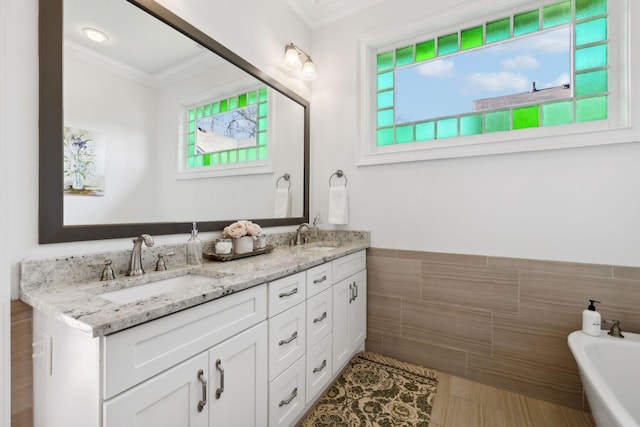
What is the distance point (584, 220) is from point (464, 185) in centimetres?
67

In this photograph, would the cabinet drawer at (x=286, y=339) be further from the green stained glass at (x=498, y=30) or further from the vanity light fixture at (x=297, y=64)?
the green stained glass at (x=498, y=30)

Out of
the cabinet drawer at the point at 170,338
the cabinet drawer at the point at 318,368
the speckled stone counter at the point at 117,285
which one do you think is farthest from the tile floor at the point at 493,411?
the cabinet drawer at the point at 170,338

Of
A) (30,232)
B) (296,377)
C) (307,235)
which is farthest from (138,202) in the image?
(307,235)

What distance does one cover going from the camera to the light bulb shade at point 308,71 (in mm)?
2318

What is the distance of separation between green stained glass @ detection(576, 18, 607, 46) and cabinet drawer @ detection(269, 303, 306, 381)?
2.32 metres

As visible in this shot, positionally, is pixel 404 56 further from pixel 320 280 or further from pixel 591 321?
pixel 591 321

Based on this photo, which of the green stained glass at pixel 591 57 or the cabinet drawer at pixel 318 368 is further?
the green stained glass at pixel 591 57

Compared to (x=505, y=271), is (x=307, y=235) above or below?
above

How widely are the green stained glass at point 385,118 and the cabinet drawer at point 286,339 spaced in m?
1.62

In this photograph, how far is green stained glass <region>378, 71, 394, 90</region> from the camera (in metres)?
2.32

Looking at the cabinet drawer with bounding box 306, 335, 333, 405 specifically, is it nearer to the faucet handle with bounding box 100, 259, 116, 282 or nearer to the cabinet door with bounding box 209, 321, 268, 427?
the cabinet door with bounding box 209, 321, 268, 427

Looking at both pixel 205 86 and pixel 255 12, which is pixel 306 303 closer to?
pixel 205 86

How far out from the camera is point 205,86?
1.62 meters

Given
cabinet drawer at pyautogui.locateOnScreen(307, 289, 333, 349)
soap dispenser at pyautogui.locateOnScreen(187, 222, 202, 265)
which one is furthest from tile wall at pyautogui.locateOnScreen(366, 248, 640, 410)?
soap dispenser at pyautogui.locateOnScreen(187, 222, 202, 265)
